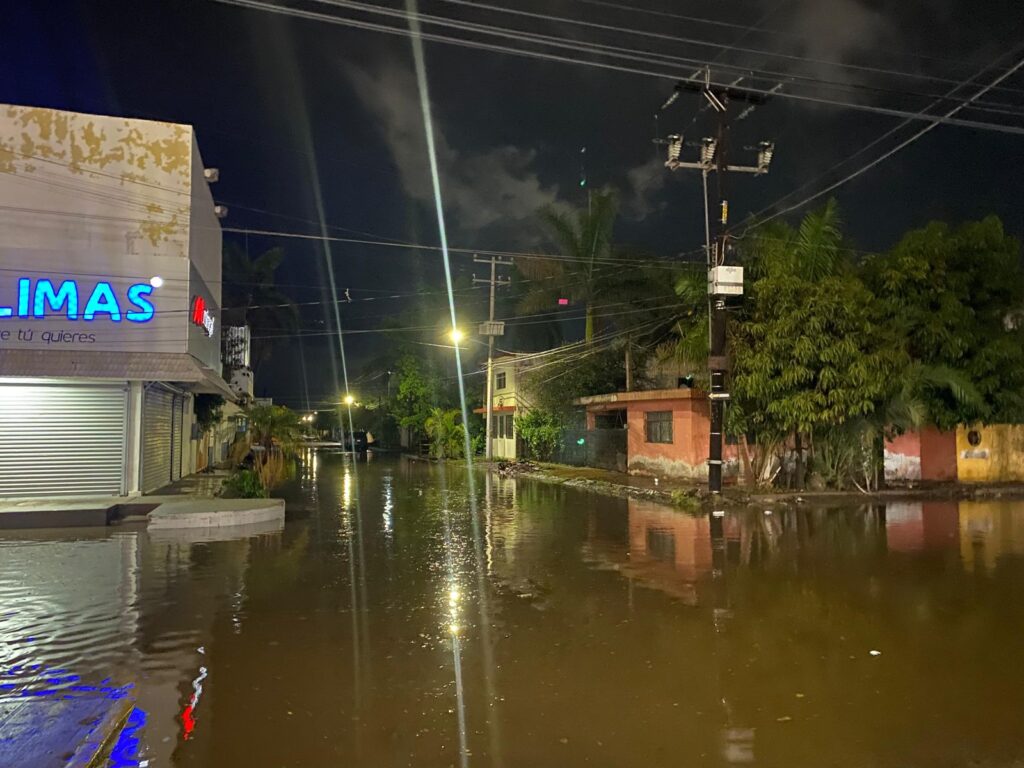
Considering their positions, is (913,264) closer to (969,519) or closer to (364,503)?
(969,519)

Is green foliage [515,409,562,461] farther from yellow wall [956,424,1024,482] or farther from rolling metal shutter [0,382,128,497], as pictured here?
rolling metal shutter [0,382,128,497]

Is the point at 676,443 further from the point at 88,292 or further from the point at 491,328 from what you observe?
the point at 88,292

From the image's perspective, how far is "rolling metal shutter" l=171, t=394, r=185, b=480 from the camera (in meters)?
22.2

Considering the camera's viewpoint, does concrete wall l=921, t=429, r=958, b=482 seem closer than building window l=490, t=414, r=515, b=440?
Yes

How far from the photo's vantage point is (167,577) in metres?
9.78

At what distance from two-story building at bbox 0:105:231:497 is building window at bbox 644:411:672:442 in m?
14.5

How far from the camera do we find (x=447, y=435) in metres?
42.5

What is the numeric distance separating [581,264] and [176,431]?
18.2 m

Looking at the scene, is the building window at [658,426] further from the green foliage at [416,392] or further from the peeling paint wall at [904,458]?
the green foliage at [416,392]

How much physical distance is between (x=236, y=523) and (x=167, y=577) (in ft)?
15.9

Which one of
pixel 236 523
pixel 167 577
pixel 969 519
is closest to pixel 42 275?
pixel 236 523


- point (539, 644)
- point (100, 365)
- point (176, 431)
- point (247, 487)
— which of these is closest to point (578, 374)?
point (176, 431)

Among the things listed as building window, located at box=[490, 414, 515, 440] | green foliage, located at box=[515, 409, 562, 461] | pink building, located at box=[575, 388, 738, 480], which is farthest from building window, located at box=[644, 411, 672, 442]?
building window, located at box=[490, 414, 515, 440]

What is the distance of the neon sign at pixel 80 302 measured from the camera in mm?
16188
